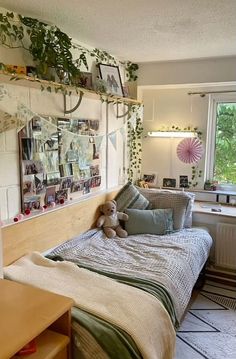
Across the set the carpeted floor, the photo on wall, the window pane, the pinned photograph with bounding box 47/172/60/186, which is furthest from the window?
the pinned photograph with bounding box 47/172/60/186

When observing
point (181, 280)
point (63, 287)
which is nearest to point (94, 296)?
point (63, 287)

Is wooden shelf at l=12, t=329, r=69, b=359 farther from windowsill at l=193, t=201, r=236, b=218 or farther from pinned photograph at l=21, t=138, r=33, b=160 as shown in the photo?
windowsill at l=193, t=201, r=236, b=218

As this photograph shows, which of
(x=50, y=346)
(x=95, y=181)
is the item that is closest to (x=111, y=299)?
(x=50, y=346)

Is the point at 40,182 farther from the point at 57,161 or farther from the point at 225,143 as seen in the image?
the point at 225,143

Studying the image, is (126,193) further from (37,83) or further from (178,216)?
(37,83)

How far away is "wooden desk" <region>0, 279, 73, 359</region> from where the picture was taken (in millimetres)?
1153

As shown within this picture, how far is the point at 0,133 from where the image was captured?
1932 mm

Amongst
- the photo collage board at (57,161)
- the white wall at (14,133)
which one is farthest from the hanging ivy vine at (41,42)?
the photo collage board at (57,161)

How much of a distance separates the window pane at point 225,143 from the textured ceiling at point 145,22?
68 centimetres

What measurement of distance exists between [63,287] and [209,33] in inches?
78.7

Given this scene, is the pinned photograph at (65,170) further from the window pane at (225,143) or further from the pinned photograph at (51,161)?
the window pane at (225,143)

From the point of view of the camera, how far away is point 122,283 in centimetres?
187

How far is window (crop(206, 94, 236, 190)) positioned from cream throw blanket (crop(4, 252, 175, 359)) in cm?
212

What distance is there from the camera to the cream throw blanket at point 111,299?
1.51 m
